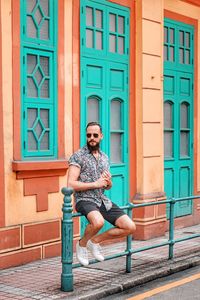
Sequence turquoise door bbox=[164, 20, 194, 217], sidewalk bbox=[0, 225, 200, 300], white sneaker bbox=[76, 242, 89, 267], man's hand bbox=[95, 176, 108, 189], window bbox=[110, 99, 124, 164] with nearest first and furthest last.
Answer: sidewalk bbox=[0, 225, 200, 300] < man's hand bbox=[95, 176, 108, 189] < white sneaker bbox=[76, 242, 89, 267] < window bbox=[110, 99, 124, 164] < turquoise door bbox=[164, 20, 194, 217]

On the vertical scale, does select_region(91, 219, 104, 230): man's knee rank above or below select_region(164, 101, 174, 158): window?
below

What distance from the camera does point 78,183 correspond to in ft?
20.6

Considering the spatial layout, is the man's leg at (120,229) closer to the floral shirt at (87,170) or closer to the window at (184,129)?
the floral shirt at (87,170)

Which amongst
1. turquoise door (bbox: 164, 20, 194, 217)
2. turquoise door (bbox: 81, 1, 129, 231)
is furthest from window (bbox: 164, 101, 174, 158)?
turquoise door (bbox: 81, 1, 129, 231)

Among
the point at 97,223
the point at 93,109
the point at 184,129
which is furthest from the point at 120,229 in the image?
the point at 184,129

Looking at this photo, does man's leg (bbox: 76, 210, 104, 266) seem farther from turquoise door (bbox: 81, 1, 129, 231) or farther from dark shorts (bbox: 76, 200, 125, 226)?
turquoise door (bbox: 81, 1, 129, 231)

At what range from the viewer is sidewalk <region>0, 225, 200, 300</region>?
A: 6.19 metres

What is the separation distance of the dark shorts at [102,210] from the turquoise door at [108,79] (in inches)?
86.6

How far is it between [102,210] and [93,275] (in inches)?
36.2

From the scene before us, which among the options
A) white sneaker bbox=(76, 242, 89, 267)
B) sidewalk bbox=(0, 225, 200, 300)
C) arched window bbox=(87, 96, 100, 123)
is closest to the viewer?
sidewalk bbox=(0, 225, 200, 300)

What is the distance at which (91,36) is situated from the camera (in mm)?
8742

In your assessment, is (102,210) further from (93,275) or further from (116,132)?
(116,132)

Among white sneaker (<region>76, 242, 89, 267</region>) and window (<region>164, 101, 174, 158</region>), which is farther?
window (<region>164, 101, 174, 158</region>)

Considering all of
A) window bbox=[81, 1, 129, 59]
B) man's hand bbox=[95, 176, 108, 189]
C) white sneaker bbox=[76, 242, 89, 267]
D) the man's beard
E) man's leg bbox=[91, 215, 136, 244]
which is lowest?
white sneaker bbox=[76, 242, 89, 267]
